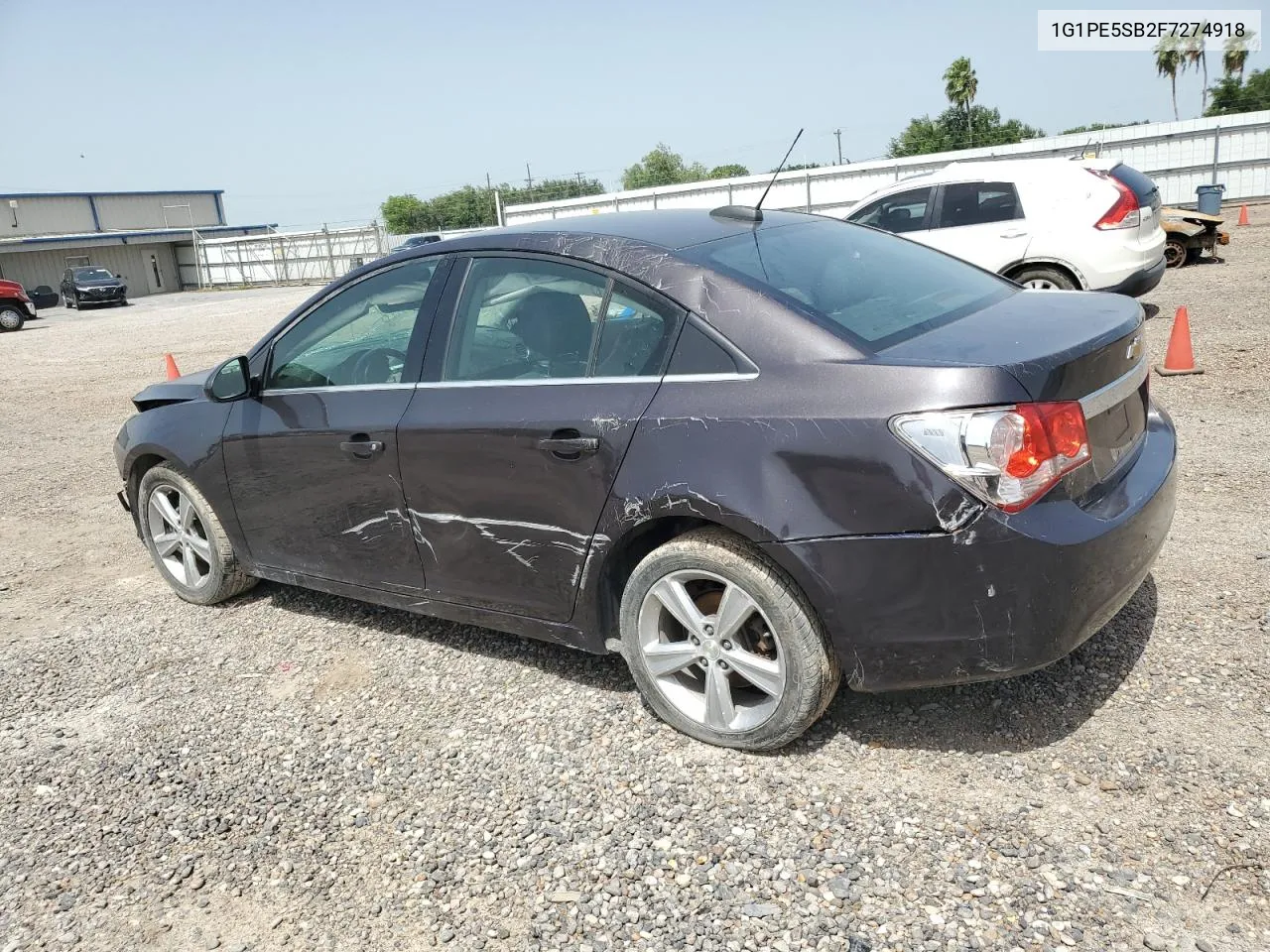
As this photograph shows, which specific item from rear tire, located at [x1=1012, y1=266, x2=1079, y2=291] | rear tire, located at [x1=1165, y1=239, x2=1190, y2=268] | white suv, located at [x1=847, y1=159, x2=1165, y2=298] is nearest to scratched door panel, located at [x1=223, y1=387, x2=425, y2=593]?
white suv, located at [x1=847, y1=159, x2=1165, y2=298]

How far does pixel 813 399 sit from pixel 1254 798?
1599 millimetres

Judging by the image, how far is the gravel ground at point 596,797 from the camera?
249 centimetres

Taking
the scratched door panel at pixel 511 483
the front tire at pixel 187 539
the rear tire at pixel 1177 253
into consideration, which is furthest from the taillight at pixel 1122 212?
the front tire at pixel 187 539

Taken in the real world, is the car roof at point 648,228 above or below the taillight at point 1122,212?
above

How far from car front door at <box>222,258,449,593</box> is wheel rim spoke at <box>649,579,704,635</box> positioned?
1.13 m

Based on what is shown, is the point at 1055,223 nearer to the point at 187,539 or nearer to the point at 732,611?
the point at 732,611

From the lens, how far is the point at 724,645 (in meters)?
3.10

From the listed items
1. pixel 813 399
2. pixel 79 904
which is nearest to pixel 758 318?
pixel 813 399

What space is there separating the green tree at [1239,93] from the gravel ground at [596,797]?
49.1 meters

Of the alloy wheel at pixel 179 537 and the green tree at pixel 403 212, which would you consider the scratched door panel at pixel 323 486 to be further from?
the green tree at pixel 403 212

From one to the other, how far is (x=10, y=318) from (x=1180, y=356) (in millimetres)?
28665

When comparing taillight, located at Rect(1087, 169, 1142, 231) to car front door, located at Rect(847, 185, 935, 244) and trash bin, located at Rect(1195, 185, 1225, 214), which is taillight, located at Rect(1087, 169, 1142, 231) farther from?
trash bin, located at Rect(1195, 185, 1225, 214)

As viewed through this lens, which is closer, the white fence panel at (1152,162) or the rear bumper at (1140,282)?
the rear bumper at (1140,282)

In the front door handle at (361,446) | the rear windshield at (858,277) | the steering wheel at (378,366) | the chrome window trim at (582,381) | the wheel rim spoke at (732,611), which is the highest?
the rear windshield at (858,277)
